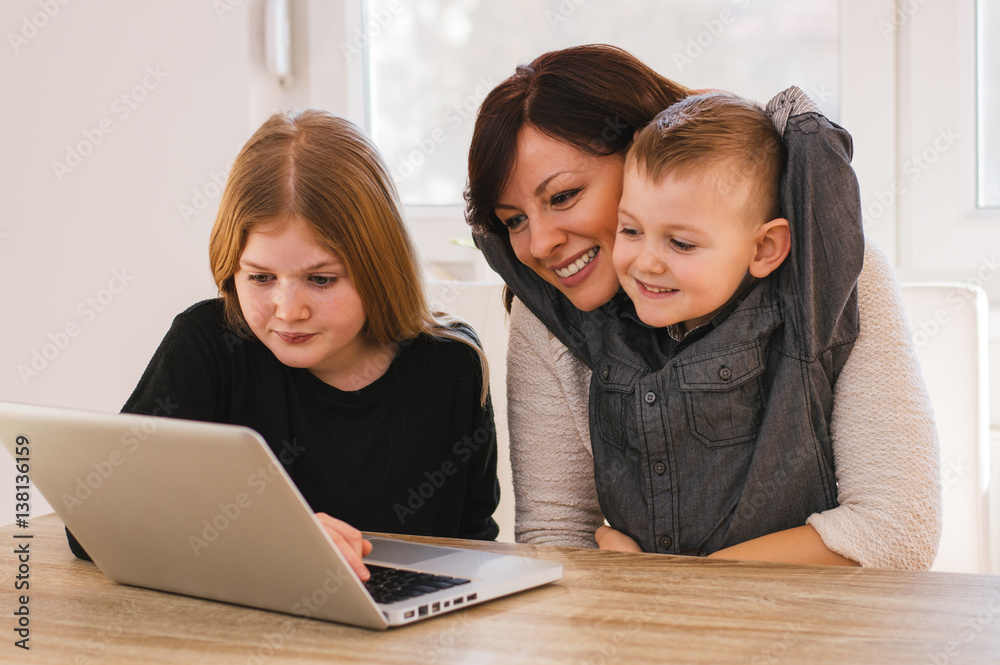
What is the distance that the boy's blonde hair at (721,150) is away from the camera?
93 cm

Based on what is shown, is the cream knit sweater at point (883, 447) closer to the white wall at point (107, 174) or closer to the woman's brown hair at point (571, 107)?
the woman's brown hair at point (571, 107)

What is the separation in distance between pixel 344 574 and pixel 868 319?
2.06ft

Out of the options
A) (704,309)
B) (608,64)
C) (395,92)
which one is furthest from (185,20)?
(704,309)

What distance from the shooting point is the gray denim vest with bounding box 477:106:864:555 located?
2.97 feet

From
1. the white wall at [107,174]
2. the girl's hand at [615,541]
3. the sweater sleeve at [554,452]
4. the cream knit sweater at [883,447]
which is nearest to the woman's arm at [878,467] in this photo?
the cream knit sweater at [883,447]

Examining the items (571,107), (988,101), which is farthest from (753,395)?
(988,101)

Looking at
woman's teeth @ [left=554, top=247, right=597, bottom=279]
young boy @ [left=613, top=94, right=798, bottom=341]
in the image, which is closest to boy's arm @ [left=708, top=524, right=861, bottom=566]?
young boy @ [left=613, top=94, right=798, bottom=341]

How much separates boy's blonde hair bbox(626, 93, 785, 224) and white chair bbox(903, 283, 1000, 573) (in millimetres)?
437

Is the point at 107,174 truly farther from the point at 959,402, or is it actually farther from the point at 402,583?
the point at 959,402

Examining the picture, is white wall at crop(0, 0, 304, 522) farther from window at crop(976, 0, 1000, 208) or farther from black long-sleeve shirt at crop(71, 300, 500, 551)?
window at crop(976, 0, 1000, 208)

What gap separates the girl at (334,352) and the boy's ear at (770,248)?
1.35ft

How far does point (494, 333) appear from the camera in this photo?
4.80 feet

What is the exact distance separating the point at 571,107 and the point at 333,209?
0.31 m

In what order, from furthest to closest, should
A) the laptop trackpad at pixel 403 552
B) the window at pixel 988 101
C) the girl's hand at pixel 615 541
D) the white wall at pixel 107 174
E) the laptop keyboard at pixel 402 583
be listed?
the white wall at pixel 107 174 → the window at pixel 988 101 → the girl's hand at pixel 615 541 → the laptop trackpad at pixel 403 552 → the laptop keyboard at pixel 402 583
